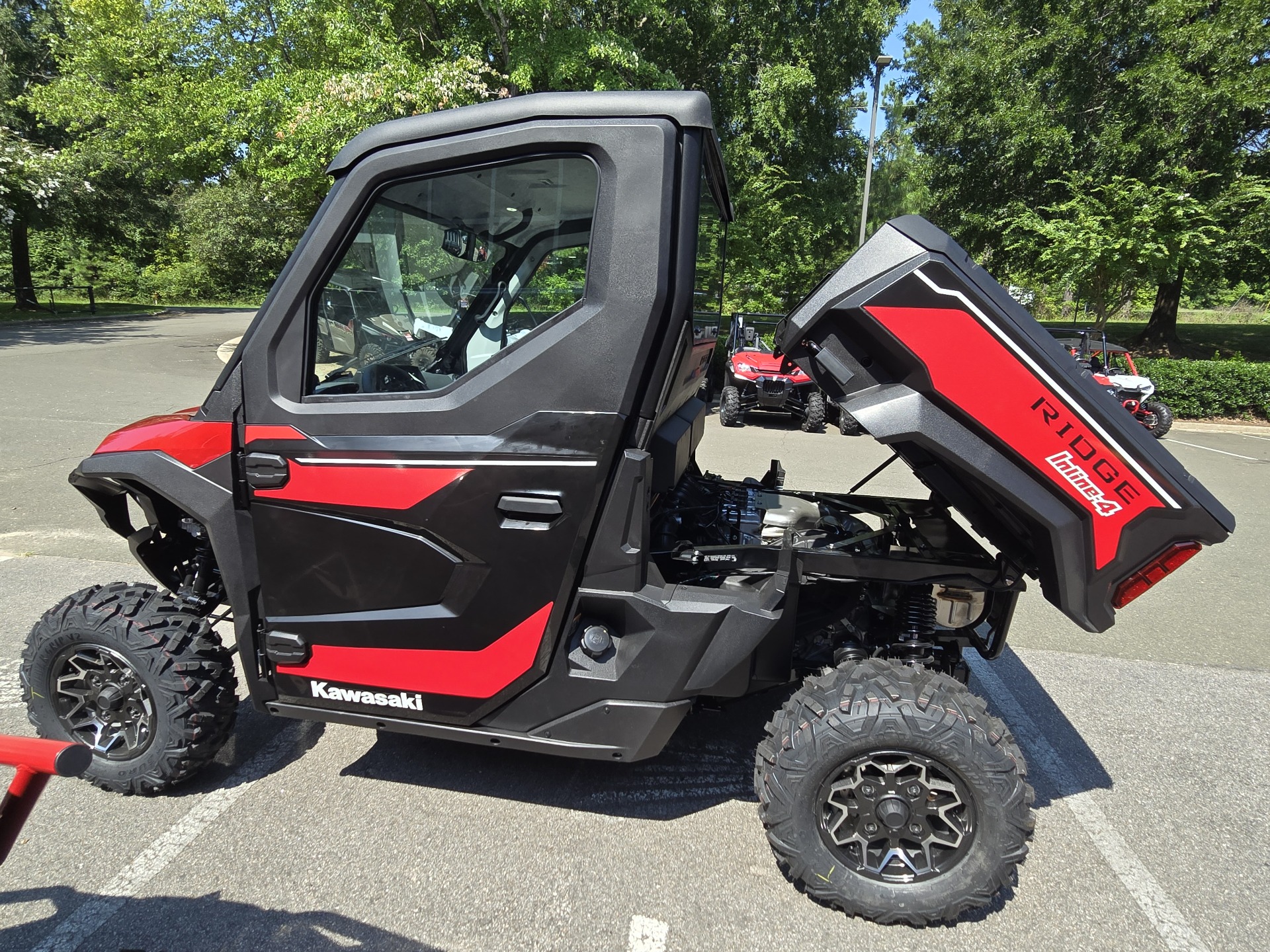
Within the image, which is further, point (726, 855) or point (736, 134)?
point (736, 134)

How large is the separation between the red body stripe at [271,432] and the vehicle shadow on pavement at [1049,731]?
309 cm

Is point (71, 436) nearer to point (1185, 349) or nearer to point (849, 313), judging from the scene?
point (849, 313)

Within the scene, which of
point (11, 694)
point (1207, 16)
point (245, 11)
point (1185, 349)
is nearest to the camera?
point (11, 694)

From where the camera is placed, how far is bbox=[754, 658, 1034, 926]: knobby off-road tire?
87.7 inches

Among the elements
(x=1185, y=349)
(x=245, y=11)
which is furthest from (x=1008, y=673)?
(x=1185, y=349)

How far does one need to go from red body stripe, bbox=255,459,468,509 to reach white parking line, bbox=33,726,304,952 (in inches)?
51.2

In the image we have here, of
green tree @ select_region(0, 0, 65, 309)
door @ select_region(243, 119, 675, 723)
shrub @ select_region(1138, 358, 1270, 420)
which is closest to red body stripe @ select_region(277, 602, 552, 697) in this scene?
door @ select_region(243, 119, 675, 723)

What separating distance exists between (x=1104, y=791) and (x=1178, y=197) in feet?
51.1

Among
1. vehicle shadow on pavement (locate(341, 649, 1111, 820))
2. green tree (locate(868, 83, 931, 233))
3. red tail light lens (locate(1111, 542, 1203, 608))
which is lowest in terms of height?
vehicle shadow on pavement (locate(341, 649, 1111, 820))

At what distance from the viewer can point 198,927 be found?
224 centimetres

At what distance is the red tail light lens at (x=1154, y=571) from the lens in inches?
82.8

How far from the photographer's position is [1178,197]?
564 inches

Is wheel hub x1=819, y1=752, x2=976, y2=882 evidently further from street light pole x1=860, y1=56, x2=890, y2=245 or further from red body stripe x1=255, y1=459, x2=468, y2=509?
street light pole x1=860, y1=56, x2=890, y2=245

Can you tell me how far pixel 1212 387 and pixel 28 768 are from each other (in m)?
18.4
